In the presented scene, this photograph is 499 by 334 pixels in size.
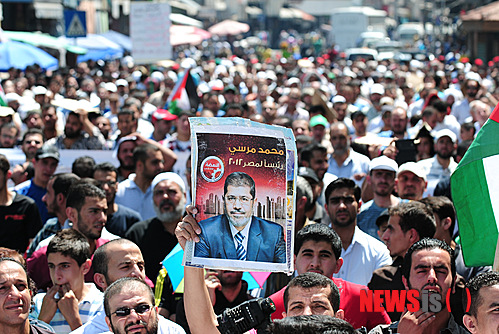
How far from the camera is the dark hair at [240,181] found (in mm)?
3734

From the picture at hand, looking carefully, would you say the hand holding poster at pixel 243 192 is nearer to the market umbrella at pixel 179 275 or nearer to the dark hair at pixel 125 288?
the dark hair at pixel 125 288

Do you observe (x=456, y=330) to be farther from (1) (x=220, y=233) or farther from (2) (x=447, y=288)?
(1) (x=220, y=233)

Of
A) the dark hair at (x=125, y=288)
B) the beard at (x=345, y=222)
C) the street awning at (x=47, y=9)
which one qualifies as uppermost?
A: the street awning at (x=47, y=9)

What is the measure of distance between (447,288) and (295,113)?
396 inches

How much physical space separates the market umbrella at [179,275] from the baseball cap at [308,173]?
2.11 metres

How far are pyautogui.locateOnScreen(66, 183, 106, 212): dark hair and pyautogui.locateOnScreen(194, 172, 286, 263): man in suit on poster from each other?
289 cm

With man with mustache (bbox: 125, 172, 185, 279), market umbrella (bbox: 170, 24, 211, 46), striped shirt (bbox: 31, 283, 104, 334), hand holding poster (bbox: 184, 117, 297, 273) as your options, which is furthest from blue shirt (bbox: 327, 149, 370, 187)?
market umbrella (bbox: 170, 24, 211, 46)

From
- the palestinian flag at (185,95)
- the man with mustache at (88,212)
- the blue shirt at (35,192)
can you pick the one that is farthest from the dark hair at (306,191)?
the palestinian flag at (185,95)

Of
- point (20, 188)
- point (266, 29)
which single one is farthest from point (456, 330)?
point (266, 29)

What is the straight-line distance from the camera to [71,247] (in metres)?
5.38

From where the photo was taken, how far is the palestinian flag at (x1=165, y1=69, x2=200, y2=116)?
13166mm

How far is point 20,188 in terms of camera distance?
329 inches

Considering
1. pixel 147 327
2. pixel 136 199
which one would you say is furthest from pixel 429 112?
pixel 147 327

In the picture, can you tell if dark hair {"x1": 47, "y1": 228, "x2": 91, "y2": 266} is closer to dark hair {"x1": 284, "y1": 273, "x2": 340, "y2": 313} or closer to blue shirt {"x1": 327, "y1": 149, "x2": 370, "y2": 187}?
dark hair {"x1": 284, "y1": 273, "x2": 340, "y2": 313}
